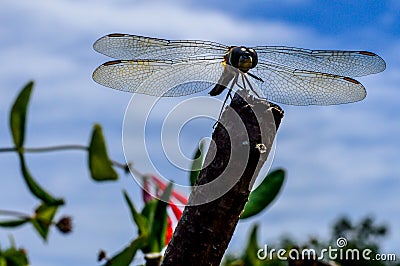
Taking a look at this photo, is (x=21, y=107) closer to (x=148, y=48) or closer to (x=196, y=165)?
(x=148, y=48)

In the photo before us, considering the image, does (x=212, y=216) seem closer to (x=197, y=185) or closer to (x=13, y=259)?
(x=197, y=185)

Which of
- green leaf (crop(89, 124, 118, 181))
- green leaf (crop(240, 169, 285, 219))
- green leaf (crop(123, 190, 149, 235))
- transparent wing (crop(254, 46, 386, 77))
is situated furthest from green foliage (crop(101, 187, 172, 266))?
transparent wing (crop(254, 46, 386, 77))

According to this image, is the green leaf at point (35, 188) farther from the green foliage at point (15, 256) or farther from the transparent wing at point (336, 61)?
the transparent wing at point (336, 61)

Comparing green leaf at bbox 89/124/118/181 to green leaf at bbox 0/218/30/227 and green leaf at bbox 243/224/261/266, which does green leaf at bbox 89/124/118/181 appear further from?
green leaf at bbox 243/224/261/266

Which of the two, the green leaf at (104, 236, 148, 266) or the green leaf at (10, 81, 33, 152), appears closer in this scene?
the green leaf at (104, 236, 148, 266)

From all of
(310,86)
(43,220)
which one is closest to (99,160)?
(43,220)

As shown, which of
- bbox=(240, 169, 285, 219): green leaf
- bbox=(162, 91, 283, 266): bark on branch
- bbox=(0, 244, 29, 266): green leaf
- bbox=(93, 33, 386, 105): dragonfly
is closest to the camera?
bbox=(162, 91, 283, 266): bark on branch

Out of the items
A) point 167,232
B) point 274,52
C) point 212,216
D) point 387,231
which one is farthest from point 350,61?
point 387,231
